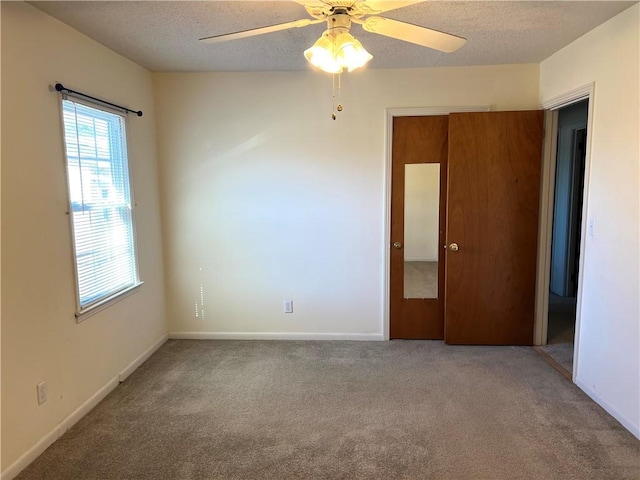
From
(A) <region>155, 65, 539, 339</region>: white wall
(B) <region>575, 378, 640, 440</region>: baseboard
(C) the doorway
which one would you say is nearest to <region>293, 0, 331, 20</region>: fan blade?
(A) <region>155, 65, 539, 339</region>: white wall

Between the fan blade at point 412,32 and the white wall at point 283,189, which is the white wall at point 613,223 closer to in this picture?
the white wall at point 283,189

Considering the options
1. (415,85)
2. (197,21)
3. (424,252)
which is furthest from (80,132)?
(424,252)

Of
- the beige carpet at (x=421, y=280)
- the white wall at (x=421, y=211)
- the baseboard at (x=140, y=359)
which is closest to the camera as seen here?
the baseboard at (x=140, y=359)

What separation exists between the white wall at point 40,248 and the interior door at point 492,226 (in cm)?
275

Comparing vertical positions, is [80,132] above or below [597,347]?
above

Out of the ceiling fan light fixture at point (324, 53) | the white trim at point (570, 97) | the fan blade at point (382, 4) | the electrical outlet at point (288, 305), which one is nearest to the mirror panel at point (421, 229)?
the white trim at point (570, 97)

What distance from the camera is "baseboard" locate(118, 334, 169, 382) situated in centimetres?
296

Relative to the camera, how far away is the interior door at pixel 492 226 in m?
3.25

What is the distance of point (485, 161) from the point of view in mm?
3285

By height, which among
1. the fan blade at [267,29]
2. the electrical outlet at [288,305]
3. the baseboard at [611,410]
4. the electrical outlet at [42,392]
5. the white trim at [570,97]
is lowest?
the baseboard at [611,410]

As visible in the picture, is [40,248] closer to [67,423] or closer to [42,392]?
[42,392]

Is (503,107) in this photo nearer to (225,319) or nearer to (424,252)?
(424,252)

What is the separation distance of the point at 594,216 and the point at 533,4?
1364mm

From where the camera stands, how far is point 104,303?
2725 millimetres
